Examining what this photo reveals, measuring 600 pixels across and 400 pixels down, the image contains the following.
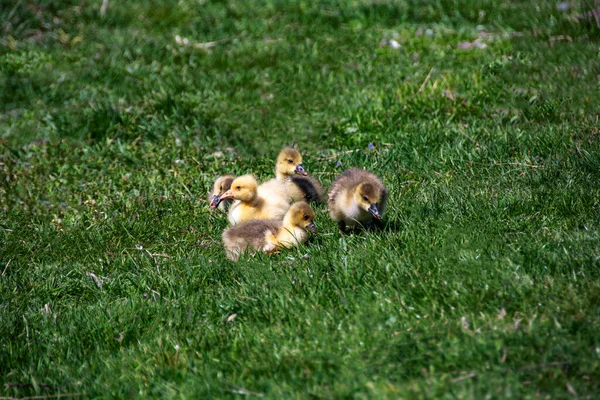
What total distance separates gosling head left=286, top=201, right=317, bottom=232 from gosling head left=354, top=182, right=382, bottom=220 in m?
0.41

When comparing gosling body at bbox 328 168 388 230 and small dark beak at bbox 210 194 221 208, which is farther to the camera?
small dark beak at bbox 210 194 221 208

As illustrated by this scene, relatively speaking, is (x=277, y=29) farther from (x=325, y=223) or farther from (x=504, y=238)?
(x=504, y=238)

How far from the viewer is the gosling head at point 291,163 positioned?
702cm

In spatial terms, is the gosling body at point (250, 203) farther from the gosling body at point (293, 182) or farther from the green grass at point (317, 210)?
the green grass at point (317, 210)

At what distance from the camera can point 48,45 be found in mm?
11289

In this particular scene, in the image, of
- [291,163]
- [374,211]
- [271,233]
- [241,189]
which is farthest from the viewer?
[291,163]

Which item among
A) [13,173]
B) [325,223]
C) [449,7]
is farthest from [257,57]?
[325,223]

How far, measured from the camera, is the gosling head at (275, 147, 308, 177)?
7.02 metres

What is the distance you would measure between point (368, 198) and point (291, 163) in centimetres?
147

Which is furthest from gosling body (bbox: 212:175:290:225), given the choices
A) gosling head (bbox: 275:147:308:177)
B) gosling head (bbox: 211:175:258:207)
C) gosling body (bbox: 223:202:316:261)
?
gosling body (bbox: 223:202:316:261)

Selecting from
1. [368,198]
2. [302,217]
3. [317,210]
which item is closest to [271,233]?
[302,217]

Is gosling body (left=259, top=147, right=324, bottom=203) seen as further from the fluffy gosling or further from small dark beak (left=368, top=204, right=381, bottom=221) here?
small dark beak (left=368, top=204, right=381, bottom=221)

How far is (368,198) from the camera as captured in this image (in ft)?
18.9

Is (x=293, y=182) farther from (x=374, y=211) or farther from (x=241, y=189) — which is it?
(x=374, y=211)
